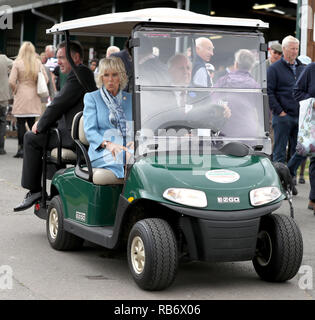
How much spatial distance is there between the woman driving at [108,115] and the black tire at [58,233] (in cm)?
63

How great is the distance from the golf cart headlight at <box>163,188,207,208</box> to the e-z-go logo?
18.9m

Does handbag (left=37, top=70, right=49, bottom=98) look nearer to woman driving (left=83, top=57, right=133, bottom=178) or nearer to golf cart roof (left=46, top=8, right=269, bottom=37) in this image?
woman driving (left=83, top=57, right=133, bottom=178)

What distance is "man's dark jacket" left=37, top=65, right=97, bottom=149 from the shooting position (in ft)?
22.5

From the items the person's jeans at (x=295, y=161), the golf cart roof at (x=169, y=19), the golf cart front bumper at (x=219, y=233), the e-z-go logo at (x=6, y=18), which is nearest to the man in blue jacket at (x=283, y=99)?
the person's jeans at (x=295, y=161)

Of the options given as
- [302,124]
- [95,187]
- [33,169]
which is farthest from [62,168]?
[302,124]

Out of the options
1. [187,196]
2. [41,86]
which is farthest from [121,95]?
[41,86]

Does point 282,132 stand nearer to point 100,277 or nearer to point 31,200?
point 31,200

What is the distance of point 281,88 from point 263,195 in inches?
212

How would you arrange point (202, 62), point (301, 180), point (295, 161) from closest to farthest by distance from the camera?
point (202, 62), point (295, 161), point (301, 180)

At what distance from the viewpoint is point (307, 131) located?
8.30 m

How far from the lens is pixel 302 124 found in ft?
27.4

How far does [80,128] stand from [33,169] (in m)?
1.01
